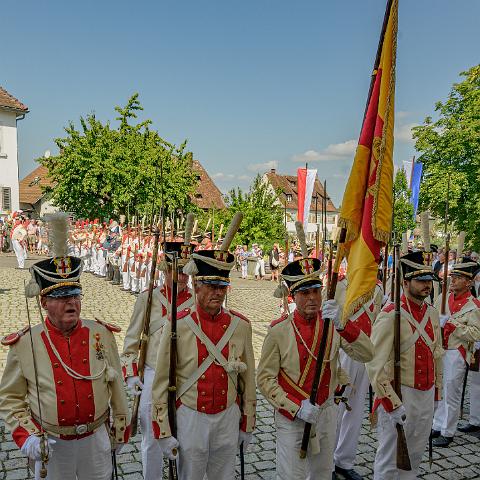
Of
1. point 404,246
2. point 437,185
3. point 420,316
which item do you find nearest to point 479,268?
point 404,246

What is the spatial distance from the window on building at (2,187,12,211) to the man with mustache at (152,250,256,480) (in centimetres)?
4248

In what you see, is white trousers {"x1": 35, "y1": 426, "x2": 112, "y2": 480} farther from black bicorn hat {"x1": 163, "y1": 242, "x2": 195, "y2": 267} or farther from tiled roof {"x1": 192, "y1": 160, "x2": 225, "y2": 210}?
tiled roof {"x1": 192, "y1": 160, "x2": 225, "y2": 210}

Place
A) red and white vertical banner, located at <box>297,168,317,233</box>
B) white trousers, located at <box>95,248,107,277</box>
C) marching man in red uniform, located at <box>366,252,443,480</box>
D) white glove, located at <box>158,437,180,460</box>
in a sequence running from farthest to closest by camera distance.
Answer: white trousers, located at <box>95,248,107,277</box> → red and white vertical banner, located at <box>297,168,317,233</box> → marching man in red uniform, located at <box>366,252,443,480</box> → white glove, located at <box>158,437,180,460</box>

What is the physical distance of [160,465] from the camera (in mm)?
4906

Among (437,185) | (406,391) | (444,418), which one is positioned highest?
(437,185)

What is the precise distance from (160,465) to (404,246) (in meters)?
3.84

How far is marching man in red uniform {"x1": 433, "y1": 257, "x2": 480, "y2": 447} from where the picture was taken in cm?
654

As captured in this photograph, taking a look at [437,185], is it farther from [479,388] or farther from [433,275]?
[433,275]

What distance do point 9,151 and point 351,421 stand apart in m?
42.7

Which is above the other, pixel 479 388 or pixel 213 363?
pixel 213 363

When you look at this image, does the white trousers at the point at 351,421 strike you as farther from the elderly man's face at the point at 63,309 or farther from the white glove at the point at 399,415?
the elderly man's face at the point at 63,309

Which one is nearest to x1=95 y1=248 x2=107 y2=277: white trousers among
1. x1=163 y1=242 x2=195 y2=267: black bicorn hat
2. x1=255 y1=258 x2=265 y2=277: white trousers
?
x1=255 y1=258 x2=265 y2=277: white trousers

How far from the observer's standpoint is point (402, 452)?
14.6 ft

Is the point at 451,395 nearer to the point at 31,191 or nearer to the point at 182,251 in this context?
the point at 182,251
